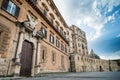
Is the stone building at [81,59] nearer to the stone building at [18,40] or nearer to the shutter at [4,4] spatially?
the stone building at [18,40]

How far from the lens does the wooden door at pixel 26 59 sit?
911 cm

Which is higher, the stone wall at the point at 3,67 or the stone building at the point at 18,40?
the stone building at the point at 18,40

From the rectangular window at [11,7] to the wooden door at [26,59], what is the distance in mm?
2918

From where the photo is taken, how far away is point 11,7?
8.75 m

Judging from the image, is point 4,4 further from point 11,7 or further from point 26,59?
point 26,59

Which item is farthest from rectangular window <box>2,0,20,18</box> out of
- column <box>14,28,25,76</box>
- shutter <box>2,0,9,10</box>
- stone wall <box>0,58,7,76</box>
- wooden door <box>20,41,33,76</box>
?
stone wall <box>0,58,7,76</box>

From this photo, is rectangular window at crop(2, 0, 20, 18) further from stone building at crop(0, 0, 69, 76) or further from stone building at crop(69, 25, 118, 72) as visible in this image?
stone building at crop(69, 25, 118, 72)

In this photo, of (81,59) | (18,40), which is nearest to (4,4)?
(18,40)

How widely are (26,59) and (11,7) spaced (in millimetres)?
4956

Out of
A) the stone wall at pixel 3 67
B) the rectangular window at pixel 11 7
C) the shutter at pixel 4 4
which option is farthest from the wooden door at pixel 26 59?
the shutter at pixel 4 4

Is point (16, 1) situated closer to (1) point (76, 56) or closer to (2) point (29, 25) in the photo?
(2) point (29, 25)

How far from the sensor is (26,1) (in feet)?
36.1

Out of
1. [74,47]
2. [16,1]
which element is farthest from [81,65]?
[16,1]

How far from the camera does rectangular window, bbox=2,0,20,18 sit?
26.5 feet
